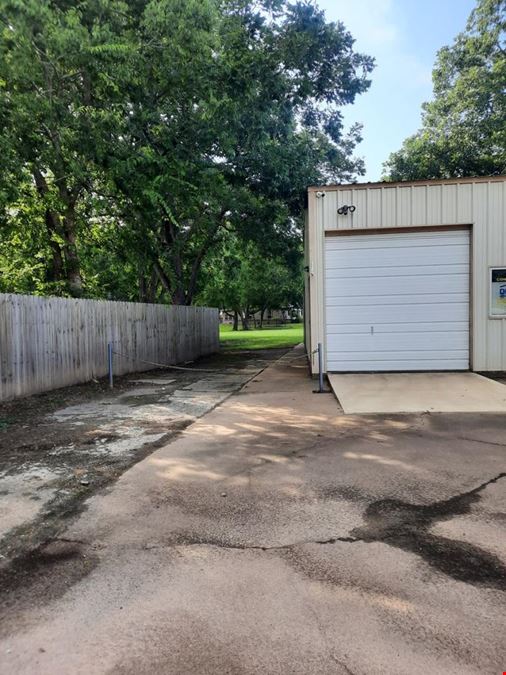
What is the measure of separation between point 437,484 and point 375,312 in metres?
6.37

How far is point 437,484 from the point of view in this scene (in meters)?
4.10

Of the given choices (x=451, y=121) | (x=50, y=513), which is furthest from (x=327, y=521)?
(x=451, y=121)

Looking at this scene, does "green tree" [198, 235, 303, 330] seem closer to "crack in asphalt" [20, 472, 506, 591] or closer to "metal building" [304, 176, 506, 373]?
"metal building" [304, 176, 506, 373]

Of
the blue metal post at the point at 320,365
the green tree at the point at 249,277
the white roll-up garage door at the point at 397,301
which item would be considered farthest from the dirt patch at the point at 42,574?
the green tree at the point at 249,277

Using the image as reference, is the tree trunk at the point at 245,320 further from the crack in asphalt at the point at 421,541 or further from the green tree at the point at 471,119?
the crack in asphalt at the point at 421,541

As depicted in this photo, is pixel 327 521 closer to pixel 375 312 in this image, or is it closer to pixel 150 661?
pixel 150 661

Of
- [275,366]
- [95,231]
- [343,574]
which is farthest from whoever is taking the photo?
[95,231]

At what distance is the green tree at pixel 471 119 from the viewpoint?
21.6m

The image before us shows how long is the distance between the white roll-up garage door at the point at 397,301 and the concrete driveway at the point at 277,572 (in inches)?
206

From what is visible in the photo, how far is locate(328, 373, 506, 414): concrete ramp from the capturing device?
7031mm

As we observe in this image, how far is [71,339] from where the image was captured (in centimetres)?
1013

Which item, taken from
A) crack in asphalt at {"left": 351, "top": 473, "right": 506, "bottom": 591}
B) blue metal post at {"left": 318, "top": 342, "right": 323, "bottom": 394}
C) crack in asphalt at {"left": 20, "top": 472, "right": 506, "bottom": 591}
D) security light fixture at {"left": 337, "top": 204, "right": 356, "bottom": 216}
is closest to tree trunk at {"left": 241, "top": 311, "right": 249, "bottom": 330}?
security light fixture at {"left": 337, "top": 204, "right": 356, "bottom": 216}

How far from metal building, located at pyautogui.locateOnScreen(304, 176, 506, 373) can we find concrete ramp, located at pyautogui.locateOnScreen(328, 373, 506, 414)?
580 millimetres

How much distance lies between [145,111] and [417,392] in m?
7.38
